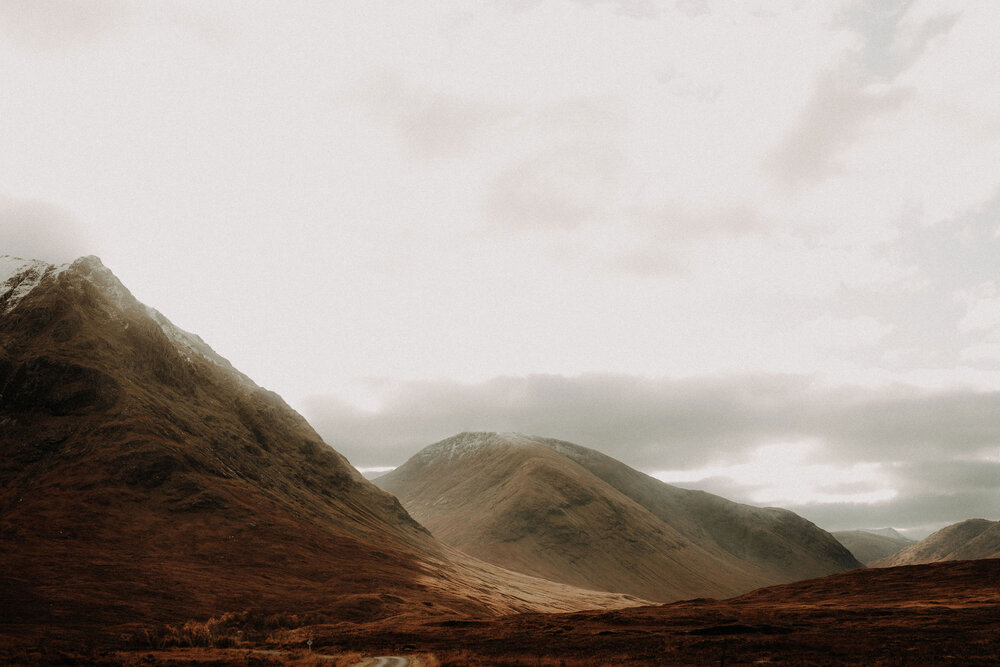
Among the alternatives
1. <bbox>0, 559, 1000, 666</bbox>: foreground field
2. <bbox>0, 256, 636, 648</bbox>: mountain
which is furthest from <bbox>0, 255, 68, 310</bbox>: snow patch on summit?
<bbox>0, 559, 1000, 666</bbox>: foreground field

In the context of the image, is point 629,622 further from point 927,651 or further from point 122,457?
point 122,457

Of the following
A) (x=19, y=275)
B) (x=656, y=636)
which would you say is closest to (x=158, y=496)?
(x=19, y=275)

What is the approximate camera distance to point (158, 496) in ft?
355

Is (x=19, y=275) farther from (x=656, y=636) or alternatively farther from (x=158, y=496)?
(x=656, y=636)

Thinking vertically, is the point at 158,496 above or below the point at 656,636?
above

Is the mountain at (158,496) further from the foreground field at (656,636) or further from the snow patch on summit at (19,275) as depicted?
the foreground field at (656,636)

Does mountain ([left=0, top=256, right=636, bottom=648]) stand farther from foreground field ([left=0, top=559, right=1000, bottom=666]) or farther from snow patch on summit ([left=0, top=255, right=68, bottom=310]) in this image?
foreground field ([left=0, top=559, right=1000, bottom=666])

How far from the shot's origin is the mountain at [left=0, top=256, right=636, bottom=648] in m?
81.0

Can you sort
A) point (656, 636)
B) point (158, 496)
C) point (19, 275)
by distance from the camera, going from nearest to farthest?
point (656, 636) → point (158, 496) → point (19, 275)

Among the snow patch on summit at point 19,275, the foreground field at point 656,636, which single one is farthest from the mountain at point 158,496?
the foreground field at point 656,636

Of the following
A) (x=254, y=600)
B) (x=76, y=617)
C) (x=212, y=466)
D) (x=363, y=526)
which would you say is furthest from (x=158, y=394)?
(x=76, y=617)

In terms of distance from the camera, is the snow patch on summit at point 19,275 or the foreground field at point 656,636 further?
the snow patch on summit at point 19,275

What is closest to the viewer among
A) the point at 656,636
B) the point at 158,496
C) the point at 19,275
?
the point at 656,636

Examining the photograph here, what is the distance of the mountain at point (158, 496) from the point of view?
8100 cm
